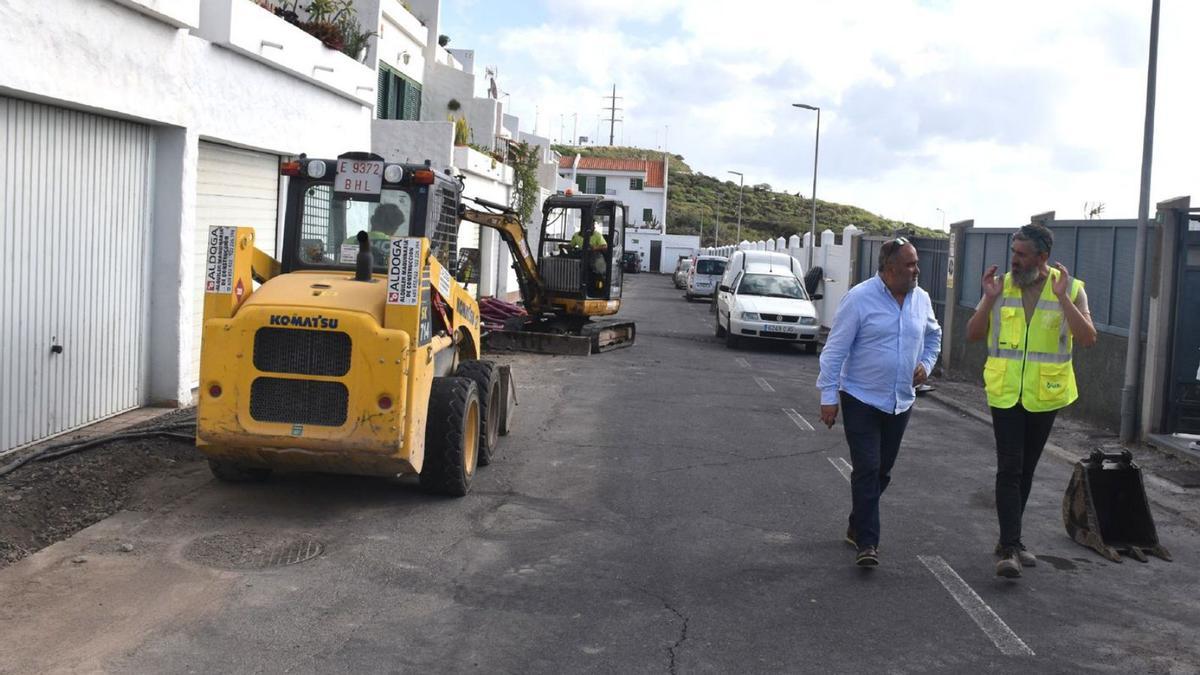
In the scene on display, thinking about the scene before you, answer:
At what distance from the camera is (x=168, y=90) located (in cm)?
1152

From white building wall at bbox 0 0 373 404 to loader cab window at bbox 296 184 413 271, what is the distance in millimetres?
2275

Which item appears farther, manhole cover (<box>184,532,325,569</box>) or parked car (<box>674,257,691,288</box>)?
parked car (<box>674,257,691,288</box>)

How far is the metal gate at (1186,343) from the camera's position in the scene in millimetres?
12539

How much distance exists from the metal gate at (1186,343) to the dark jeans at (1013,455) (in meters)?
6.22

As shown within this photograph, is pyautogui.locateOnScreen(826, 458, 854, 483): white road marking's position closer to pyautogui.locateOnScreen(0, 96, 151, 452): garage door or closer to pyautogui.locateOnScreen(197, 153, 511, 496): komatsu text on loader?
pyautogui.locateOnScreen(197, 153, 511, 496): komatsu text on loader

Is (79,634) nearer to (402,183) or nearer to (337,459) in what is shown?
(337,459)

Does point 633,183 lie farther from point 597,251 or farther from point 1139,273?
point 1139,273

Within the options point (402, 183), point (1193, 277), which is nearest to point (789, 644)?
point (402, 183)

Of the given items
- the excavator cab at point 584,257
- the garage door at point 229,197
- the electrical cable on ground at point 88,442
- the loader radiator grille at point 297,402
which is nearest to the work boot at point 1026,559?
the loader radiator grille at point 297,402

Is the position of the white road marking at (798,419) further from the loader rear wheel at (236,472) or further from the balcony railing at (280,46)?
the balcony railing at (280,46)

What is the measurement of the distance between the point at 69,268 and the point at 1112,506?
340 inches

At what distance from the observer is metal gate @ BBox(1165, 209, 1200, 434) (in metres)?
12.5

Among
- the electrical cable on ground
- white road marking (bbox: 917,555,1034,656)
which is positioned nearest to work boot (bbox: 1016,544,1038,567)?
white road marking (bbox: 917,555,1034,656)

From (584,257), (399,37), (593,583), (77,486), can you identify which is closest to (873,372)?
(593,583)
